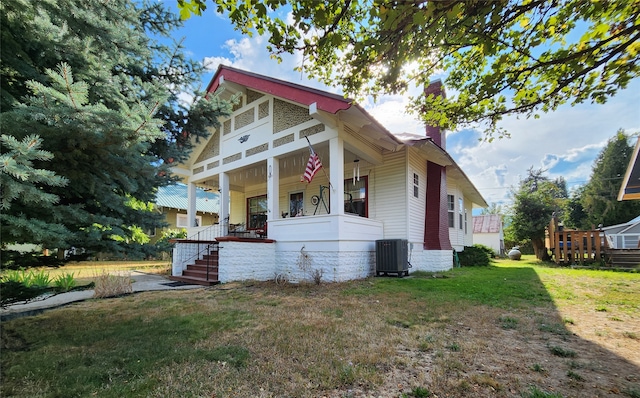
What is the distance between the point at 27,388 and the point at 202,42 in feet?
24.3

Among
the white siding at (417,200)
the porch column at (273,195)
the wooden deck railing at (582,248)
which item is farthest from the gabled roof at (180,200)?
the wooden deck railing at (582,248)

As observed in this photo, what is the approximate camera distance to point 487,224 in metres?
33.3

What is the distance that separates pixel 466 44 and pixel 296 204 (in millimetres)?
10106

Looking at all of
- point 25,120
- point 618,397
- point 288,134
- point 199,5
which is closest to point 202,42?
point 288,134

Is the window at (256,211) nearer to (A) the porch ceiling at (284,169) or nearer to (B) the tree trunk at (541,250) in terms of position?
(A) the porch ceiling at (284,169)

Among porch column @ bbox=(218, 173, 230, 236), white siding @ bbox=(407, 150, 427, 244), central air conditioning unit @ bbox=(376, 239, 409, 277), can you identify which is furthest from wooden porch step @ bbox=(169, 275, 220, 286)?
white siding @ bbox=(407, 150, 427, 244)

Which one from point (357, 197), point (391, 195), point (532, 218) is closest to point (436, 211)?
point (391, 195)

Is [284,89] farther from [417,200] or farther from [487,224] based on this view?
[487,224]

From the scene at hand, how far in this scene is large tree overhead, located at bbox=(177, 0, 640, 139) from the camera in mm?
3357

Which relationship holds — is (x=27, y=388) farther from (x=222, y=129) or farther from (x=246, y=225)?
(x=246, y=225)

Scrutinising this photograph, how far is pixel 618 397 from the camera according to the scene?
7.55 ft

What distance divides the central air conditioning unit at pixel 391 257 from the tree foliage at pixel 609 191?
109 ft

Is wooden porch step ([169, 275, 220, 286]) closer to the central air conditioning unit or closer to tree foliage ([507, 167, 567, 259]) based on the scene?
the central air conditioning unit

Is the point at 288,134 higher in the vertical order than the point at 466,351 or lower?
higher
